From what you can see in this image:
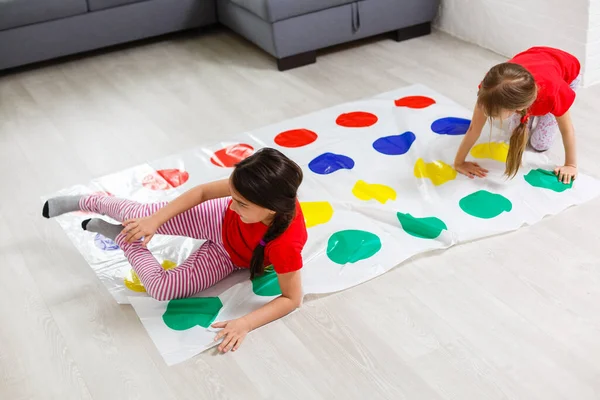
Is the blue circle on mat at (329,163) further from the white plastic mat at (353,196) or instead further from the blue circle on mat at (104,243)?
the blue circle on mat at (104,243)

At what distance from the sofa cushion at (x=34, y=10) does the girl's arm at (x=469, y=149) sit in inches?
77.0

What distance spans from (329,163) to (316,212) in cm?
31

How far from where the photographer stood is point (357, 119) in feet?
9.52

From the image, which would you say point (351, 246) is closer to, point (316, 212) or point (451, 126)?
point (316, 212)

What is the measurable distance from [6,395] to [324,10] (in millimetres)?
2220

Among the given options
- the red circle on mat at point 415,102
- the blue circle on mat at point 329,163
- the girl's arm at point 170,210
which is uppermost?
the girl's arm at point 170,210

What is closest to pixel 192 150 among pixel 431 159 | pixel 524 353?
pixel 431 159

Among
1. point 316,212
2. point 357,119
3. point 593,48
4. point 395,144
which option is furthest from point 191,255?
point 593,48

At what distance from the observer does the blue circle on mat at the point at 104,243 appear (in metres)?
2.26

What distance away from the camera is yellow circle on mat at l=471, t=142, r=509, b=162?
8.50 ft

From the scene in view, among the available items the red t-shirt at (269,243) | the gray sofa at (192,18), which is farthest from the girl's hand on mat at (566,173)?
the gray sofa at (192,18)

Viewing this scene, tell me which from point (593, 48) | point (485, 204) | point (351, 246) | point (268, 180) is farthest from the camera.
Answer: point (593, 48)

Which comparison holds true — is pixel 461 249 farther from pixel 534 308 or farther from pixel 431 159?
pixel 431 159

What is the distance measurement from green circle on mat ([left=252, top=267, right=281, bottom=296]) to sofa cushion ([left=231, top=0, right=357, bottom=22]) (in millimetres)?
1518
